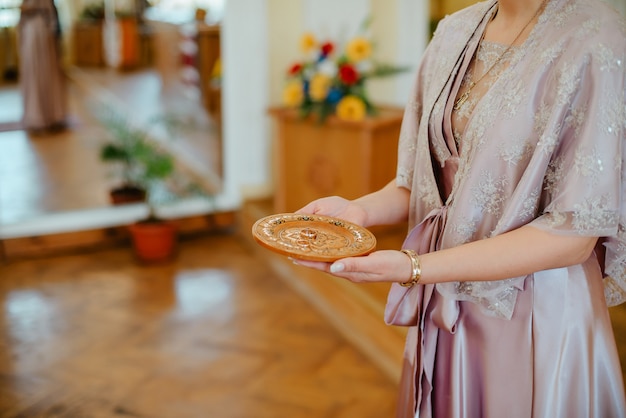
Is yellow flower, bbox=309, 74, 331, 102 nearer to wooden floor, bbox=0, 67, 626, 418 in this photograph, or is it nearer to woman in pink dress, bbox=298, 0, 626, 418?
wooden floor, bbox=0, 67, 626, 418

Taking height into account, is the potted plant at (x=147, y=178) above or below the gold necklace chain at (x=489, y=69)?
below

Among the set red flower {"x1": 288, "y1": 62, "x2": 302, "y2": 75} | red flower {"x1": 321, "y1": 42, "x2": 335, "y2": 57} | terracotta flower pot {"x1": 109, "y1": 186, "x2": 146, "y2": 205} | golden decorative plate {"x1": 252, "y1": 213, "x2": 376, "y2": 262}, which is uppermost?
red flower {"x1": 321, "y1": 42, "x2": 335, "y2": 57}

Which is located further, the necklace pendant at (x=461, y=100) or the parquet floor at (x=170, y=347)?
the parquet floor at (x=170, y=347)

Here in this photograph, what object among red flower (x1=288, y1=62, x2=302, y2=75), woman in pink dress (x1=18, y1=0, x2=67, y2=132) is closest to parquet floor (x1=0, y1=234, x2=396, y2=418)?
woman in pink dress (x1=18, y1=0, x2=67, y2=132)

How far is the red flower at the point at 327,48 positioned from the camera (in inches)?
171

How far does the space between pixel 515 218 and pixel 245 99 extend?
4.30 meters

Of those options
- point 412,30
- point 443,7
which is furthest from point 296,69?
point 443,7

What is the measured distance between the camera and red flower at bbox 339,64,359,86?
422cm

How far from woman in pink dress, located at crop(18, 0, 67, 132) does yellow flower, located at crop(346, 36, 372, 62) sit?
2.18 m

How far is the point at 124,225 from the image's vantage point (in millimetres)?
5273

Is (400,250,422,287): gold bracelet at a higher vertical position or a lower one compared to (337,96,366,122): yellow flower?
higher

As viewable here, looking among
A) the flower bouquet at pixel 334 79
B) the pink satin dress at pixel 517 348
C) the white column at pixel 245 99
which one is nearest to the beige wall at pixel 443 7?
the flower bouquet at pixel 334 79

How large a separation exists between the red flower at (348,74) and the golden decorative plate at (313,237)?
110 inches
